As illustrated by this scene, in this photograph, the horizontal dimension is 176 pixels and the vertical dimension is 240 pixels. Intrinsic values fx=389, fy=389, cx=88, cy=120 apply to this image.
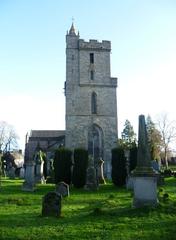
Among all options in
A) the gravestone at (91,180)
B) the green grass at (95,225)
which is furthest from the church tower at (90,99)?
the green grass at (95,225)

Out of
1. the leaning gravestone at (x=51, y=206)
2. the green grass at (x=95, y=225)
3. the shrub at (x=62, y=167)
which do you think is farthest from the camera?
the shrub at (x=62, y=167)

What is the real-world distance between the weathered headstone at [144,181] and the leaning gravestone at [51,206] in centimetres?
271

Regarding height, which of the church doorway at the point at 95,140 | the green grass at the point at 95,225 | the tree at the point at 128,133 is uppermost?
the tree at the point at 128,133

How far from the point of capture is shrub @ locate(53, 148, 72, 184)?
26.8 meters

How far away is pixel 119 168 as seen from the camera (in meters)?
27.1

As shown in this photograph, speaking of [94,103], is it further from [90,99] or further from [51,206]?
[51,206]

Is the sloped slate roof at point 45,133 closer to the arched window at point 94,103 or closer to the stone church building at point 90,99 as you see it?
the arched window at point 94,103

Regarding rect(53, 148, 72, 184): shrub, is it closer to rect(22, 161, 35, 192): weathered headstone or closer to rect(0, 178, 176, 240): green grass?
rect(22, 161, 35, 192): weathered headstone

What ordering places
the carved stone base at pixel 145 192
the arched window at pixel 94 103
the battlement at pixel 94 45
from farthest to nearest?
the battlement at pixel 94 45 < the arched window at pixel 94 103 < the carved stone base at pixel 145 192

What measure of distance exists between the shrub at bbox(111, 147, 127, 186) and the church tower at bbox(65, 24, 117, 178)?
1786 cm

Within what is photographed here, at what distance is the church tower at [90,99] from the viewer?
46.6m

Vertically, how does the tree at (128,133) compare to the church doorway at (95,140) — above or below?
above

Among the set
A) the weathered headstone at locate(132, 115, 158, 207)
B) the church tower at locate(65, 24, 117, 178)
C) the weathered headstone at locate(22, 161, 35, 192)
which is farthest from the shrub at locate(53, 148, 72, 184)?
the church tower at locate(65, 24, 117, 178)

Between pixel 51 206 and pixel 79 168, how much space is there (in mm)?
15624
